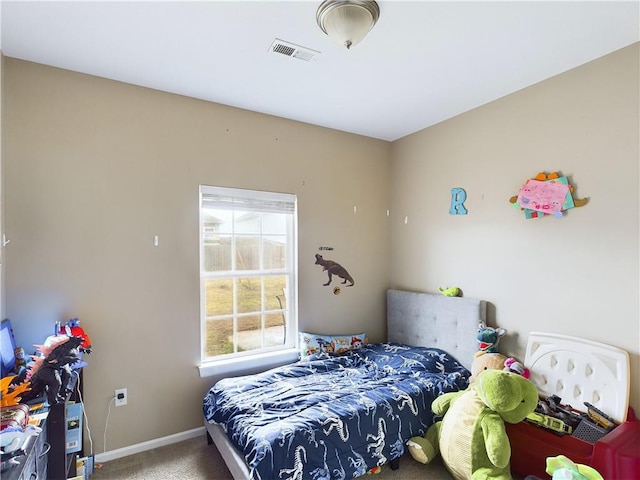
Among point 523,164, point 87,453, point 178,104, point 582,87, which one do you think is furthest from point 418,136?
point 87,453

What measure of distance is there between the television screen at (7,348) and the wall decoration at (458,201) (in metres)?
3.16

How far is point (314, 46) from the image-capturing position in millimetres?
1971

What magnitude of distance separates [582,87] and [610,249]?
Result: 3.42 ft

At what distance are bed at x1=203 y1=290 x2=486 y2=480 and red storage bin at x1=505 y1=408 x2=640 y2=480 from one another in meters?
0.51

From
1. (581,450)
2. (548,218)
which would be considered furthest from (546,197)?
(581,450)

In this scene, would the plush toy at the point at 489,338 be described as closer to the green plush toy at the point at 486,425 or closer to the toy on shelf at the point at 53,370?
the green plush toy at the point at 486,425

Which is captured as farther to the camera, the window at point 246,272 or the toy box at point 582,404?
the window at point 246,272

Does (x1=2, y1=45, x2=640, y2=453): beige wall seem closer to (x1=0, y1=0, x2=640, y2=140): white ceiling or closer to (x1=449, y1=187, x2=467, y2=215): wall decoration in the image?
(x1=449, y1=187, x2=467, y2=215): wall decoration

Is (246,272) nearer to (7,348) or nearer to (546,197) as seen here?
(7,348)

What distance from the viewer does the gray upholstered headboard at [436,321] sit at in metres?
2.71

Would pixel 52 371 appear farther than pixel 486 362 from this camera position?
No

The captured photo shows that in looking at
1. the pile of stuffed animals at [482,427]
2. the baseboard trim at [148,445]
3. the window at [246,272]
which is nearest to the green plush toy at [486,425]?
the pile of stuffed animals at [482,427]

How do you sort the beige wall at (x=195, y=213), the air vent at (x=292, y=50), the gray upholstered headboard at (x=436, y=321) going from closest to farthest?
the air vent at (x=292, y=50) < the beige wall at (x=195, y=213) < the gray upholstered headboard at (x=436, y=321)

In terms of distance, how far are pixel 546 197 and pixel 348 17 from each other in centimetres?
177
